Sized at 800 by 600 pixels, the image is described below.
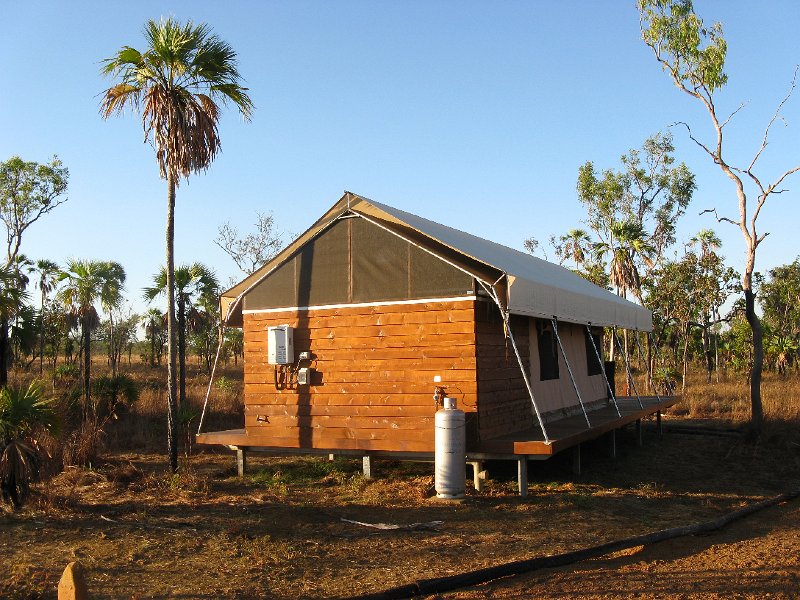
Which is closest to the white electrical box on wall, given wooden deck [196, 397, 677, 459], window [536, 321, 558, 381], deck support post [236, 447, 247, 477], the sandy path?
wooden deck [196, 397, 677, 459]

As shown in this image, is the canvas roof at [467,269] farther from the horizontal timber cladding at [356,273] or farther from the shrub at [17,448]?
the shrub at [17,448]

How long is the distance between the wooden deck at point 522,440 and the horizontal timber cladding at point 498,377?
8.7 inches

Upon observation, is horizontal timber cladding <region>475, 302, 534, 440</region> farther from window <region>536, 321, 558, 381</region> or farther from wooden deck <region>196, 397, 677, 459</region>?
window <region>536, 321, 558, 381</region>

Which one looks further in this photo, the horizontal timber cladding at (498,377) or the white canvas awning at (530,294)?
the horizontal timber cladding at (498,377)

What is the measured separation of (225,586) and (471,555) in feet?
8.17

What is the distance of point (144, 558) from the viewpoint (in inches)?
287

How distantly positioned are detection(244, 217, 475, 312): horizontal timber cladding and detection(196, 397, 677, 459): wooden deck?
7.46 ft

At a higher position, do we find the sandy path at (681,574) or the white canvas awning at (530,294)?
the white canvas awning at (530,294)

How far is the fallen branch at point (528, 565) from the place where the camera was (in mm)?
6047

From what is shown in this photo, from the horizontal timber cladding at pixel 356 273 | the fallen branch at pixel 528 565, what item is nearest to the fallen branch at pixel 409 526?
the fallen branch at pixel 528 565

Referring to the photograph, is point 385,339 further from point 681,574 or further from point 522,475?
point 681,574

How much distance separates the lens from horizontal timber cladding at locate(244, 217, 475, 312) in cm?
1120

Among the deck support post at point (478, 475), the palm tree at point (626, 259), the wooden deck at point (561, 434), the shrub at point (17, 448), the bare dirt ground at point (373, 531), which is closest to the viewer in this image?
the bare dirt ground at point (373, 531)

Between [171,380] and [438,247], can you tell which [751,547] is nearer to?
[438,247]
